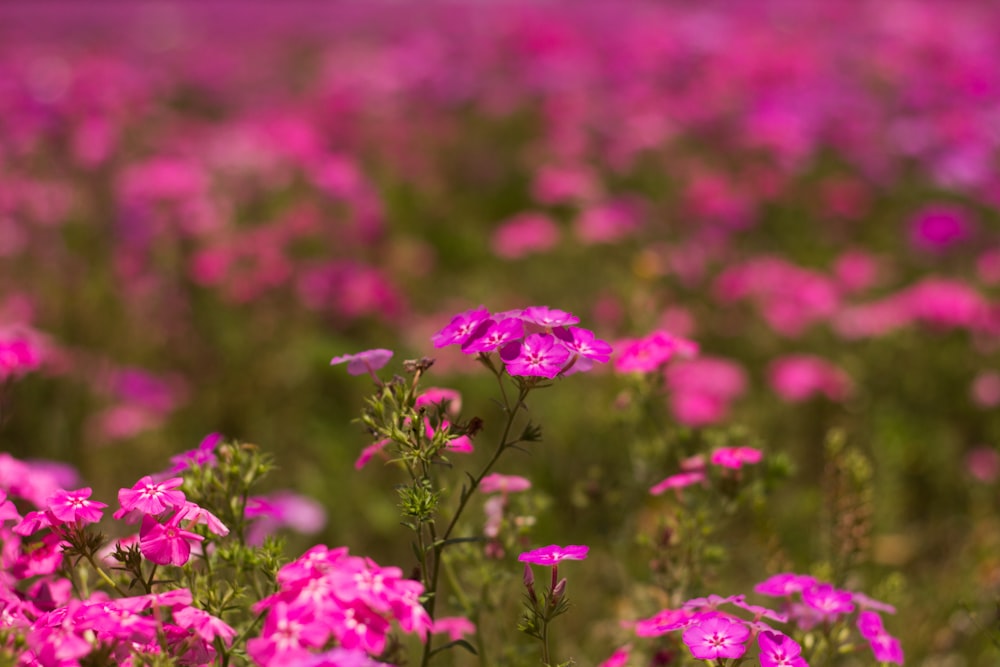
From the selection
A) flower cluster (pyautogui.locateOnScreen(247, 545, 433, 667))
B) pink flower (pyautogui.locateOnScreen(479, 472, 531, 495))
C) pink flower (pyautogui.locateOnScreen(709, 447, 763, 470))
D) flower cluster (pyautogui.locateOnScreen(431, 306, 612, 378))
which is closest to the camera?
flower cluster (pyautogui.locateOnScreen(247, 545, 433, 667))

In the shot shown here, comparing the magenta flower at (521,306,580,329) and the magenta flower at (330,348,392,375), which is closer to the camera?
the magenta flower at (521,306,580,329)

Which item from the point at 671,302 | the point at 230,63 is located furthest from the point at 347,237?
the point at 230,63

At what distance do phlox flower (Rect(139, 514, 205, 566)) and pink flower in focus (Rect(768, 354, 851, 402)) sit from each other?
3.36 m

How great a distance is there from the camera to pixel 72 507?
1830 millimetres

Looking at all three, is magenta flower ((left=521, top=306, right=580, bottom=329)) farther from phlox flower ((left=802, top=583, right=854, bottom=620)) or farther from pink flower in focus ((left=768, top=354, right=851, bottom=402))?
pink flower in focus ((left=768, top=354, right=851, bottom=402))

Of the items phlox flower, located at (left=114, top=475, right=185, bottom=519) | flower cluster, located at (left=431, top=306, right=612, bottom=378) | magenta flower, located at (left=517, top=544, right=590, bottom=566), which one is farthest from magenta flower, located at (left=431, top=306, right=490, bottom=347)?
phlox flower, located at (left=114, top=475, right=185, bottom=519)

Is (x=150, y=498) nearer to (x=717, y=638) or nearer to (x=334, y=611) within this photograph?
(x=334, y=611)

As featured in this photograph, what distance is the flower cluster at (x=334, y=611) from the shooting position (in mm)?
1567

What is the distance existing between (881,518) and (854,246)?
3540 mm

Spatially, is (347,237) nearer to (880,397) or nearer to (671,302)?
(671,302)

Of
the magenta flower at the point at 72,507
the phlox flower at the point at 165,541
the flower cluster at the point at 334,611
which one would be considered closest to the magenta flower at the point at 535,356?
the flower cluster at the point at 334,611

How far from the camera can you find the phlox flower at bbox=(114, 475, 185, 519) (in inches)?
70.7

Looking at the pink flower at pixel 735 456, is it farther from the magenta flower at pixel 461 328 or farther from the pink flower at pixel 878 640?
the magenta flower at pixel 461 328

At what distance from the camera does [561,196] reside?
661 centimetres
